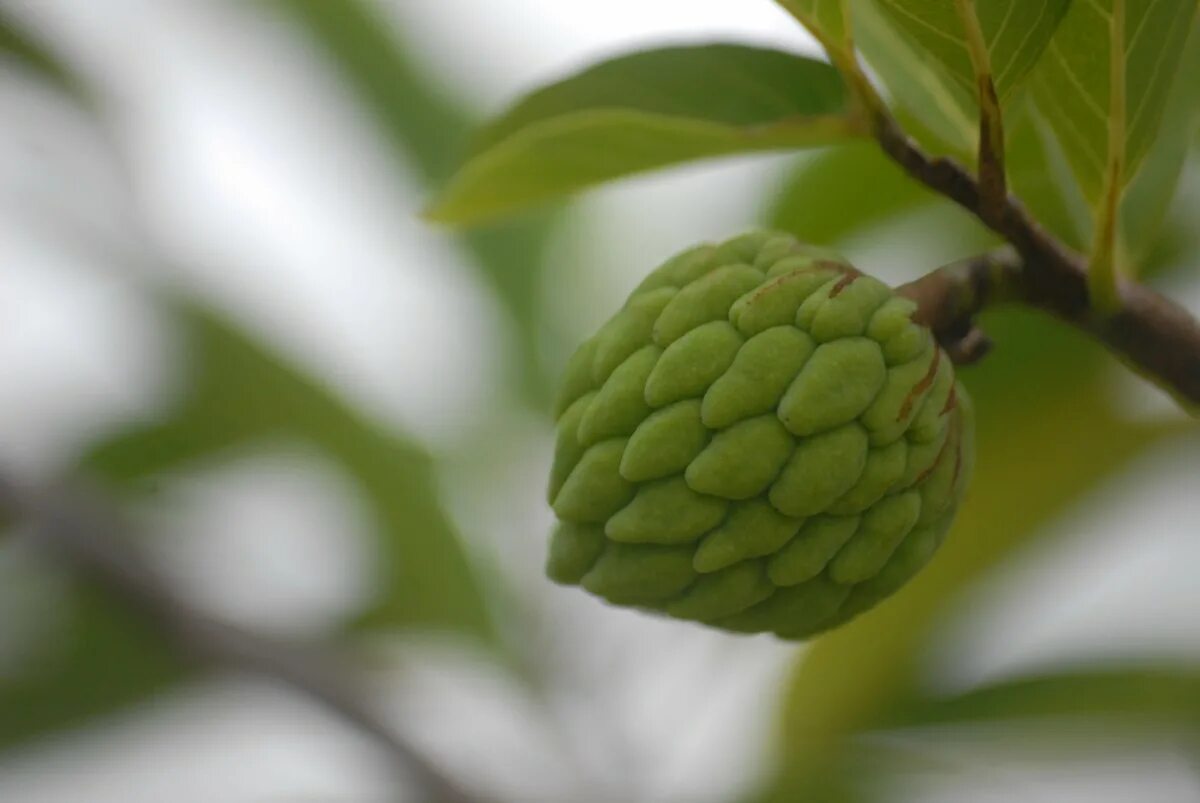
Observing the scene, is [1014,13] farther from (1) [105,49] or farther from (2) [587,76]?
(1) [105,49]

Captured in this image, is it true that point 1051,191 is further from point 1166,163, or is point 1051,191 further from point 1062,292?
point 1062,292

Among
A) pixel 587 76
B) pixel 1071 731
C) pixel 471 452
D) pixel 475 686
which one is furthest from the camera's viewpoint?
pixel 471 452

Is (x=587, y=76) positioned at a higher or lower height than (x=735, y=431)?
higher

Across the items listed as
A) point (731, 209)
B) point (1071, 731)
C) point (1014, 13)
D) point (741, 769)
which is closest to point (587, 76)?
point (1014, 13)

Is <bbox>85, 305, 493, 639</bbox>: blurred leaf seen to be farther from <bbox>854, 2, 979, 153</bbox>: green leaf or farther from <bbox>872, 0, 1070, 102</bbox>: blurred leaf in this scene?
<bbox>872, 0, 1070, 102</bbox>: blurred leaf

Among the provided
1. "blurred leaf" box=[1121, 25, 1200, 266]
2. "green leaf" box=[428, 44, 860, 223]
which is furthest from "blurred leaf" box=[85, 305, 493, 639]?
"blurred leaf" box=[1121, 25, 1200, 266]

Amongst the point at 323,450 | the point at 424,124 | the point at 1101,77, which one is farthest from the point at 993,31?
the point at 424,124

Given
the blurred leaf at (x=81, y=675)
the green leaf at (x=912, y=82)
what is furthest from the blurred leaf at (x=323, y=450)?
the green leaf at (x=912, y=82)
